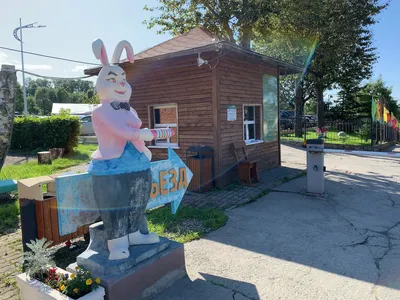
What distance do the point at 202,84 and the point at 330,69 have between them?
58.5 feet

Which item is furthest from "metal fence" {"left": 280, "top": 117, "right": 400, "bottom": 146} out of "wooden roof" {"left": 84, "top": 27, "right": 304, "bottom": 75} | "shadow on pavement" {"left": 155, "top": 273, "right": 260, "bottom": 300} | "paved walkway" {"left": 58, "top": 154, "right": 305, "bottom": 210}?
"shadow on pavement" {"left": 155, "top": 273, "right": 260, "bottom": 300}

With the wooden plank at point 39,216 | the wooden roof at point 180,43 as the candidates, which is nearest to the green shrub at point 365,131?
the wooden roof at point 180,43

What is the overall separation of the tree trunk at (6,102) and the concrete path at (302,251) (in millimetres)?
5477

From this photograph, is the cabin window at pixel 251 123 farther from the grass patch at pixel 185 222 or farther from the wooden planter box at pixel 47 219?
the wooden planter box at pixel 47 219

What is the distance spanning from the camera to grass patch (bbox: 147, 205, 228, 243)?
16.0 ft

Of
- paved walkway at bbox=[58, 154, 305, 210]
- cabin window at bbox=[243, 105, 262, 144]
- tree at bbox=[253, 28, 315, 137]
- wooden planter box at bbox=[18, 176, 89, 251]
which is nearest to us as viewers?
wooden planter box at bbox=[18, 176, 89, 251]

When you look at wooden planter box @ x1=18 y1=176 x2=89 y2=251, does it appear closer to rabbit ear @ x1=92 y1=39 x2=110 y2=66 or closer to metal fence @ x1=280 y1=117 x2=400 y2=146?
rabbit ear @ x1=92 y1=39 x2=110 y2=66

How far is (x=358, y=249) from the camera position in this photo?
4.25m

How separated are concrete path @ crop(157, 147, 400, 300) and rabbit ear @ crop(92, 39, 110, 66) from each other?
99.7 inches

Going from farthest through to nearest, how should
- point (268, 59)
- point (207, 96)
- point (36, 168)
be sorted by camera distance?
point (36, 168) → point (268, 59) → point (207, 96)

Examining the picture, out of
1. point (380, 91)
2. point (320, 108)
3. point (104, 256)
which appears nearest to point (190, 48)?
point (104, 256)

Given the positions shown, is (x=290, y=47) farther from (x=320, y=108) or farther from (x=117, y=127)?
(x=117, y=127)

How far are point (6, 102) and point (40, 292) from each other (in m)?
5.72

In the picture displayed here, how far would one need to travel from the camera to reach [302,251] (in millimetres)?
4230
